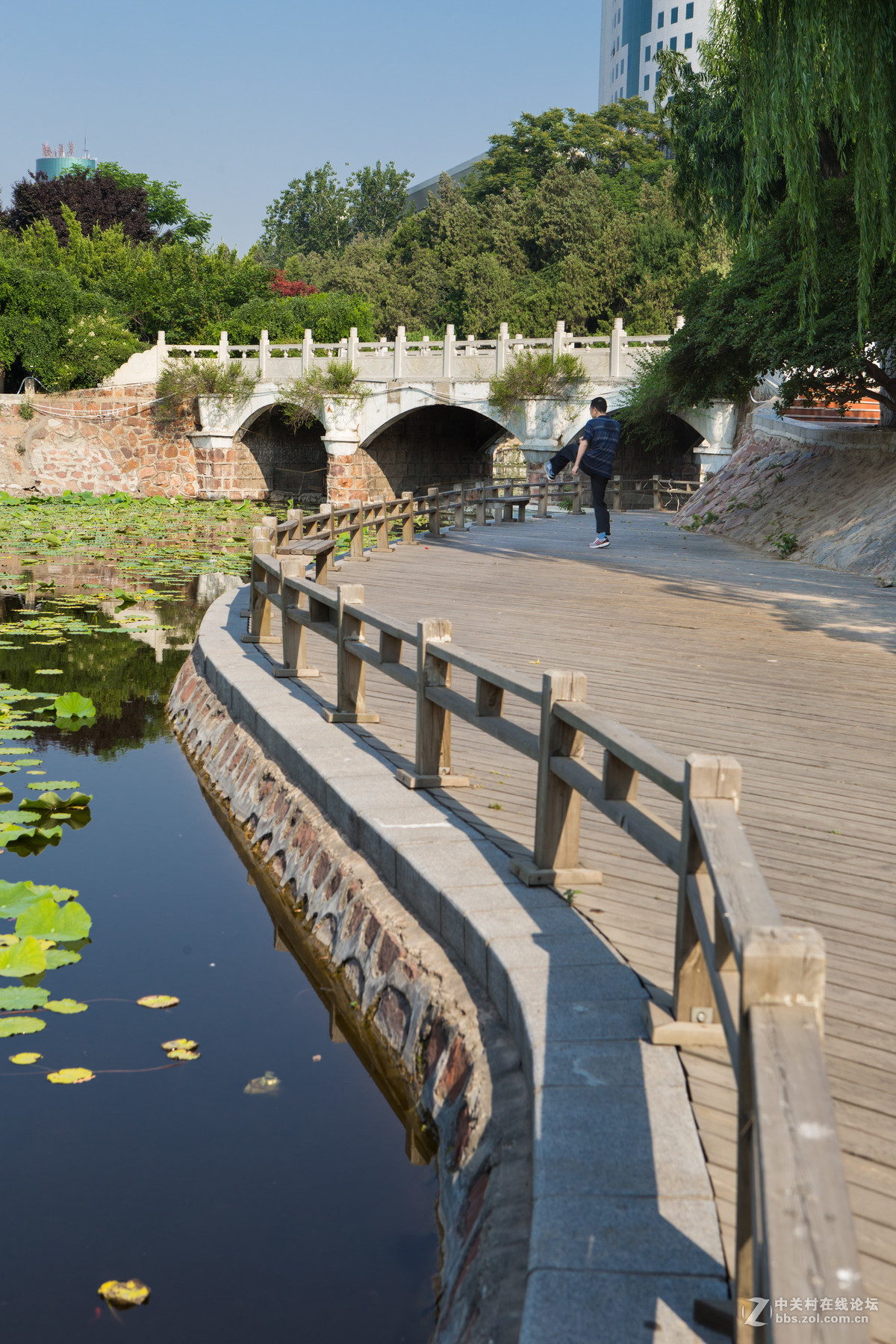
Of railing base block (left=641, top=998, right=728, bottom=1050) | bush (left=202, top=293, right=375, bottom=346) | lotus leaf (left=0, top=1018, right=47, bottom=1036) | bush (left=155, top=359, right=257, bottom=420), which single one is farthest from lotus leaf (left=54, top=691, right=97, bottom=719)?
bush (left=202, top=293, right=375, bottom=346)

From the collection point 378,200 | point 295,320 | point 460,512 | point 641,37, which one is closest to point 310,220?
point 378,200

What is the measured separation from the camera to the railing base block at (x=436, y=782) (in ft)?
16.9

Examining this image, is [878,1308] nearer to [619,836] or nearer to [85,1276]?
[85,1276]

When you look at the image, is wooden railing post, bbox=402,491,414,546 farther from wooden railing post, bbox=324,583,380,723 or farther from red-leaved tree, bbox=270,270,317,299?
red-leaved tree, bbox=270,270,317,299

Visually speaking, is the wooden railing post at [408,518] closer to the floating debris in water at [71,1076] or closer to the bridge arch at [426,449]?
the floating debris in water at [71,1076]

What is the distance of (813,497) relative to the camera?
52.0ft

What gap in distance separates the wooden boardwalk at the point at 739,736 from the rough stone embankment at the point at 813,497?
73cm

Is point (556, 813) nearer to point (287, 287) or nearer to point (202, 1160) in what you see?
point (202, 1160)

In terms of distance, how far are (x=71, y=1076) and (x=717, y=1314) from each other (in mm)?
2793

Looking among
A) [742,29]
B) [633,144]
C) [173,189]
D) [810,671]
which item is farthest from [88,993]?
[633,144]

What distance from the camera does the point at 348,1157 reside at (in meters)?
3.74

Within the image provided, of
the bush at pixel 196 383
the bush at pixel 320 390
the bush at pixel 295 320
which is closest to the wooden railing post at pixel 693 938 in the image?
the bush at pixel 320 390

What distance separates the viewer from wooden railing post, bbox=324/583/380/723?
639 centimetres

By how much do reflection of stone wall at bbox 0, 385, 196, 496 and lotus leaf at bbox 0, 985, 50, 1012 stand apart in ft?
112
